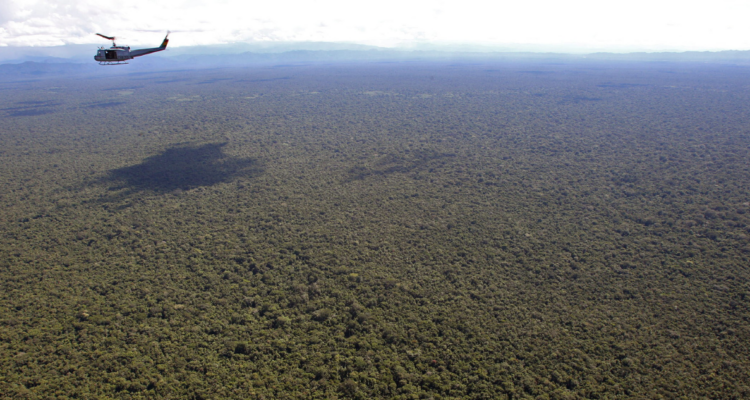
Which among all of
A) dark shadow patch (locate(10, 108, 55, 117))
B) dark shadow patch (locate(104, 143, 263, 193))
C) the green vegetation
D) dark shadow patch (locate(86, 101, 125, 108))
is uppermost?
dark shadow patch (locate(86, 101, 125, 108))

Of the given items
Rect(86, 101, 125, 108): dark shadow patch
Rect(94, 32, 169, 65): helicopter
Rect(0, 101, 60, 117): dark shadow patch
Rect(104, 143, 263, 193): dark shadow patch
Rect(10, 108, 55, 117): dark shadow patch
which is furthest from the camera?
Rect(86, 101, 125, 108): dark shadow patch

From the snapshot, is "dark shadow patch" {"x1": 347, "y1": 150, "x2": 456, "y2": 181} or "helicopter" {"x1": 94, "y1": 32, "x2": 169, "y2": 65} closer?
"helicopter" {"x1": 94, "y1": 32, "x2": 169, "y2": 65}

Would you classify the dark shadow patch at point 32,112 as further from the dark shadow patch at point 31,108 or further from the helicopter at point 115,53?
the helicopter at point 115,53

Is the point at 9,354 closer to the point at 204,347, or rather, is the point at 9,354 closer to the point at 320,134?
the point at 204,347

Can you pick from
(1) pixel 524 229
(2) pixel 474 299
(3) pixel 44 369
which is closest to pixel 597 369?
(2) pixel 474 299

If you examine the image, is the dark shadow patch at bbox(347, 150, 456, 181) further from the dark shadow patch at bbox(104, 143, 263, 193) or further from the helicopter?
the helicopter

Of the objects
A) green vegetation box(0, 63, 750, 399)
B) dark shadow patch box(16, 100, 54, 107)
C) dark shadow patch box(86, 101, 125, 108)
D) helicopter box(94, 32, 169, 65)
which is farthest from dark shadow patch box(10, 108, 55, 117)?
helicopter box(94, 32, 169, 65)
